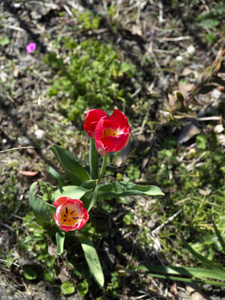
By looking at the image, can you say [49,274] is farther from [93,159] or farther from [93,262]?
[93,159]

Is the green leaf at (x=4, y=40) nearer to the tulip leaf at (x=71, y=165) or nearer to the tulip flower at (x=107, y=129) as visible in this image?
the tulip leaf at (x=71, y=165)

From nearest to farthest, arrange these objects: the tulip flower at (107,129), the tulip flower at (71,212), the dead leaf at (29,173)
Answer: the tulip flower at (107,129)
the tulip flower at (71,212)
the dead leaf at (29,173)

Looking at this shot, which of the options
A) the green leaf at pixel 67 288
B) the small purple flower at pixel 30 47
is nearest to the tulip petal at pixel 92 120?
the green leaf at pixel 67 288

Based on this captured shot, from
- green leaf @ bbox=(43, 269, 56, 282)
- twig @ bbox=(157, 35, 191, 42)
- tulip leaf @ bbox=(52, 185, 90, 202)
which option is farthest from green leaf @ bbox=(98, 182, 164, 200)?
twig @ bbox=(157, 35, 191, 42)

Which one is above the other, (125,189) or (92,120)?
(92,120)

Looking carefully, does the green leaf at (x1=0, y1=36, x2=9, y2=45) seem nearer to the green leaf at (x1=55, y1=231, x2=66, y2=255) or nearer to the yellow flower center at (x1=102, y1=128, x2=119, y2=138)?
the yellow flower center at (x1=102, y1=128, x2=119, y2=138)

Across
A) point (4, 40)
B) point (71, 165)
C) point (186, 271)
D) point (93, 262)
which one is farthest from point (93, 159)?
point (4, 40)
